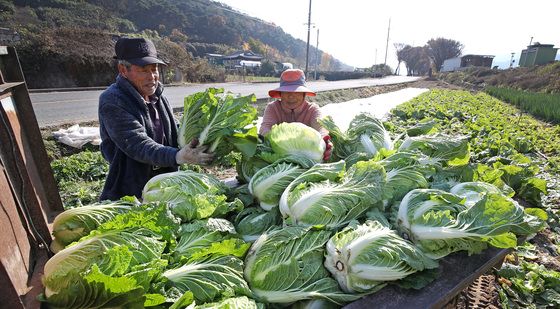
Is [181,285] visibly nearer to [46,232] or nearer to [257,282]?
[257,282]

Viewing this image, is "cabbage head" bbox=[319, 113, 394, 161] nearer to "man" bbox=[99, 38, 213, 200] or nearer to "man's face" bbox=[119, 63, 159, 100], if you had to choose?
"man" bbox=[99, 38, 213, 200]

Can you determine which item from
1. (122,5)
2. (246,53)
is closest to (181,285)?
(246,53)

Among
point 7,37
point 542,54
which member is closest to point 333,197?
point 7,37

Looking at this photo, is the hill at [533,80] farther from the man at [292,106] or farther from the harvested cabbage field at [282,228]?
the harvested cabbage field at [282,228]

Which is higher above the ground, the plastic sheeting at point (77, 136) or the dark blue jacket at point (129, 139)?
the dark blue jacket at point (129, 139)

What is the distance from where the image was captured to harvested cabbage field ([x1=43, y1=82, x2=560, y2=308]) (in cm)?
167

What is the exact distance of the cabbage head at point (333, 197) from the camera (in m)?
2.13

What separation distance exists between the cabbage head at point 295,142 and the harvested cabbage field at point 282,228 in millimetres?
13

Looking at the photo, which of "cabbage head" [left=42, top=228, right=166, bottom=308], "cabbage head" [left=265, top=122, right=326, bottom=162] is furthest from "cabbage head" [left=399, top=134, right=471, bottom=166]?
"cabbage head" [left=42, top=228, right=166, bottom=308]

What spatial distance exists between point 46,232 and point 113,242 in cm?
81

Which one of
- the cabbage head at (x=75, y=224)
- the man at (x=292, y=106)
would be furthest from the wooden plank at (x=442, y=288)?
the man at (x=292, y=106)

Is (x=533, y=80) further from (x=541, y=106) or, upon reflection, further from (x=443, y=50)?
(x=443, y=50)

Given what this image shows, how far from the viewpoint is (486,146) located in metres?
8.09

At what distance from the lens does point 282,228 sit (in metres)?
2.12
